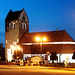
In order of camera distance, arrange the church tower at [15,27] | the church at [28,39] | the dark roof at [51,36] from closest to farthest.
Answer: the church at [28,39] < the dark roof at [51,36] < the church tower at [15,27]

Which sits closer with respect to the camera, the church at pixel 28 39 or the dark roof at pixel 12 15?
the church at pixel 28 39

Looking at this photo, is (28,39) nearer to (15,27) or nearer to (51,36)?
(15,27)

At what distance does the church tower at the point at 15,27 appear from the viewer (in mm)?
A: 71500

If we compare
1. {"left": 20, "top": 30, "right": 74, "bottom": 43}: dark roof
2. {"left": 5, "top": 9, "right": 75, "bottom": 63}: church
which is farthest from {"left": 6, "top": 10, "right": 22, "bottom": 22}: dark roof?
{"left": 20, "top": 30, "right": 74, "bottom": 43}: dark roof

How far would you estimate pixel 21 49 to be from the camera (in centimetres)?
6875

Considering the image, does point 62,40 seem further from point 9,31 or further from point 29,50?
point 9,31

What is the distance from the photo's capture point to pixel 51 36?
6900cm

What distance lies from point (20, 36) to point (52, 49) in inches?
566

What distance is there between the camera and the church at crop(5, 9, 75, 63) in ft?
208

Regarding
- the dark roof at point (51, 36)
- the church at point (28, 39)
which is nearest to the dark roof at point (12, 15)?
the church at point (28, 39)

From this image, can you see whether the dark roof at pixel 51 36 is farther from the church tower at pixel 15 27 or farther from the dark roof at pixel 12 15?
the dark roof at pixel 12 15

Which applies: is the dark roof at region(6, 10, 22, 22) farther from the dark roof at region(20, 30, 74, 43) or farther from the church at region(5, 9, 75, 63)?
the dark roof at region(20, 30, 74, 43)

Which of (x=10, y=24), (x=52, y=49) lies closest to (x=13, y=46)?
(x=10, y=24)

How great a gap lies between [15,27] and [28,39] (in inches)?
264
